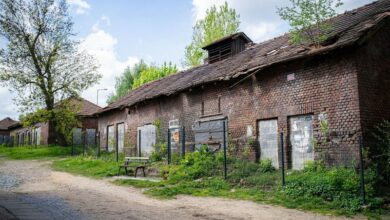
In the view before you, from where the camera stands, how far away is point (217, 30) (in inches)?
1280

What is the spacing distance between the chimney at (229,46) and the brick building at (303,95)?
1.83m

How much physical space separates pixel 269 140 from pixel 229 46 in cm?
784

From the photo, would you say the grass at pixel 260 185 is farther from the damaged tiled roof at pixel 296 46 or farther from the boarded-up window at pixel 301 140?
the damaged tiled roof at pixel 296 46

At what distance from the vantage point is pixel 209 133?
51.9 feet

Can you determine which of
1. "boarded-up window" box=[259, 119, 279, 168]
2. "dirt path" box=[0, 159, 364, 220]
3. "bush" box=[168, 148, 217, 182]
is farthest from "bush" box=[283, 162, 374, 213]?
"bush" box=[168, 148, 217, 182]

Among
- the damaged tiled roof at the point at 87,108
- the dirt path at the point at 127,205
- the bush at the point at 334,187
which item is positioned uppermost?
the damaged tiled roof at the point at 87,108

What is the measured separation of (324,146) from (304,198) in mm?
2916

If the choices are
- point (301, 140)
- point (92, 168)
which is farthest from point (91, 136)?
point (301, 140)

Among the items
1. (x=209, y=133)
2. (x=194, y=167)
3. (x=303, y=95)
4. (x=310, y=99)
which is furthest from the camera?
(x=209, y=133)

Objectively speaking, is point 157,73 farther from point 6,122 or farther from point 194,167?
point 6,122

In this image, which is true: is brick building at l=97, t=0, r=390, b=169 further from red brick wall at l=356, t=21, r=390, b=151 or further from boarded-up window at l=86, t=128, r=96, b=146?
boarded-up window at l=86, t=128, r=96, b=146

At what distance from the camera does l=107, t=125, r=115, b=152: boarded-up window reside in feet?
80.3

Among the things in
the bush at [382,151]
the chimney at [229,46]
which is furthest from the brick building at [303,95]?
the chimney at [229,46]

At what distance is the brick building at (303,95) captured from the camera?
1092 centimetres
